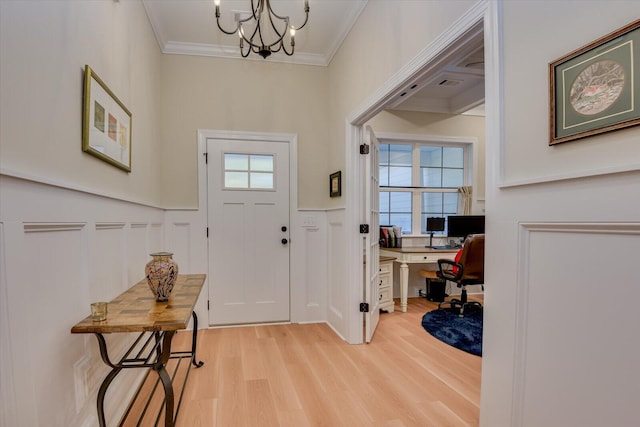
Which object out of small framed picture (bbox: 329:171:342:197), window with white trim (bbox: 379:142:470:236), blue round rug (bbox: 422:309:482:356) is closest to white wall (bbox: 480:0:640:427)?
blue round rug (bbox: 422:309:482:356)

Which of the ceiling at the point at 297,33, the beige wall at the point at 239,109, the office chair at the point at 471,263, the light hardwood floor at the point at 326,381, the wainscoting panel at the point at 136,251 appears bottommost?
the light hardwood floor at the point at 326,381

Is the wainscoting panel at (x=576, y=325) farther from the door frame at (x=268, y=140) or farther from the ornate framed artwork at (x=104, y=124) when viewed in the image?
the door frame at (x=268, y=140)

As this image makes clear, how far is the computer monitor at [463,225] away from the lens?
173 inches

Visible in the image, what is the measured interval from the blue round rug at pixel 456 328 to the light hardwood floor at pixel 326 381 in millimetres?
139

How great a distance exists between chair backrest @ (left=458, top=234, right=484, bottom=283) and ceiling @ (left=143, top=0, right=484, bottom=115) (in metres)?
1.74

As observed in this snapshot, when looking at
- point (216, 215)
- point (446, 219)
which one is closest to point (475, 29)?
point (216, 215)

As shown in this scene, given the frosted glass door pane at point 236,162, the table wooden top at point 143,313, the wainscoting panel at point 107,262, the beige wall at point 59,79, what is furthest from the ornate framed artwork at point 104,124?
the frosted glass door pane at point 236,162

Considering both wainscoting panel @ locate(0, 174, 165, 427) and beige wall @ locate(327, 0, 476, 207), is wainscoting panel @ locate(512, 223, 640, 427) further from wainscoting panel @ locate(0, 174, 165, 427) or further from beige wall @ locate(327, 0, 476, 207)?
wainscoting panel @ locate(0, 174, 165, 427)

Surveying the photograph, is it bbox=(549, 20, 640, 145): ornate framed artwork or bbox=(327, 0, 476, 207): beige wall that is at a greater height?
bbox=(327, 0, 476, 207): beige wall

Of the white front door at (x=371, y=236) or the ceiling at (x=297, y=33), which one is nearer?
the ceiling at (x=297, y=33)

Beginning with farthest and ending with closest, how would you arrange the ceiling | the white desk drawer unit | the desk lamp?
the desk lamp
the white desk drawer unit
the ceiling

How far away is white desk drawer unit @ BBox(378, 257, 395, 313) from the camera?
12.8ft

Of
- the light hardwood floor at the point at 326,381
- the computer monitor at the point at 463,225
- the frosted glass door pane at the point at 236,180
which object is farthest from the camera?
the computer monitor at the point at 463,225

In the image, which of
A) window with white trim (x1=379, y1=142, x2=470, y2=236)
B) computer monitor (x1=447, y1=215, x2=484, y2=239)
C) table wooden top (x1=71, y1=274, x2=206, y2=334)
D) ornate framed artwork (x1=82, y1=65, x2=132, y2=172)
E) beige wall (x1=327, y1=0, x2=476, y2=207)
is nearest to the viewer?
table wooden top (x1=71, y1=274, x2=206, y2=334)
